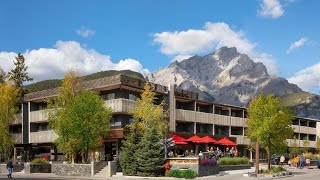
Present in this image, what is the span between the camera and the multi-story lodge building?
50344 mm

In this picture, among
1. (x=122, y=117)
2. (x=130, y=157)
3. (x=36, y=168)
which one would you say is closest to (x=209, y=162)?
(x=130, y=157)

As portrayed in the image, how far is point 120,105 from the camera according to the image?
161 ft

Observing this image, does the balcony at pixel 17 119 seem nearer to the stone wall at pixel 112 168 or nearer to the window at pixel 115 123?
the window at pixel 115 123

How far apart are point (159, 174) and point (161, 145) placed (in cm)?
235

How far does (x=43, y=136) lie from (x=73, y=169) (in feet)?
53.3

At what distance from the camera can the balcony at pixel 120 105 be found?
4900cm

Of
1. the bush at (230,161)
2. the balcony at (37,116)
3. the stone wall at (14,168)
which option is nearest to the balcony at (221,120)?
the bush at (230,161)

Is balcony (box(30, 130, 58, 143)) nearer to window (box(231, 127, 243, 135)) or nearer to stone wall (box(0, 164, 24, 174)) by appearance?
stone wall (box(0, 164, 24, 174))

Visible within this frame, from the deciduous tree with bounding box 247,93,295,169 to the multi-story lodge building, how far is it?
14.0 metres

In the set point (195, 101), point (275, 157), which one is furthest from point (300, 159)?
point (195, 101)

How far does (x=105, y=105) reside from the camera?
5041 cm

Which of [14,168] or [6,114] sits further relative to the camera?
[6,114]

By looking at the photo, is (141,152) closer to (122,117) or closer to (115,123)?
(122,117)

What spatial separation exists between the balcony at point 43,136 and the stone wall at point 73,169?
446 inches
